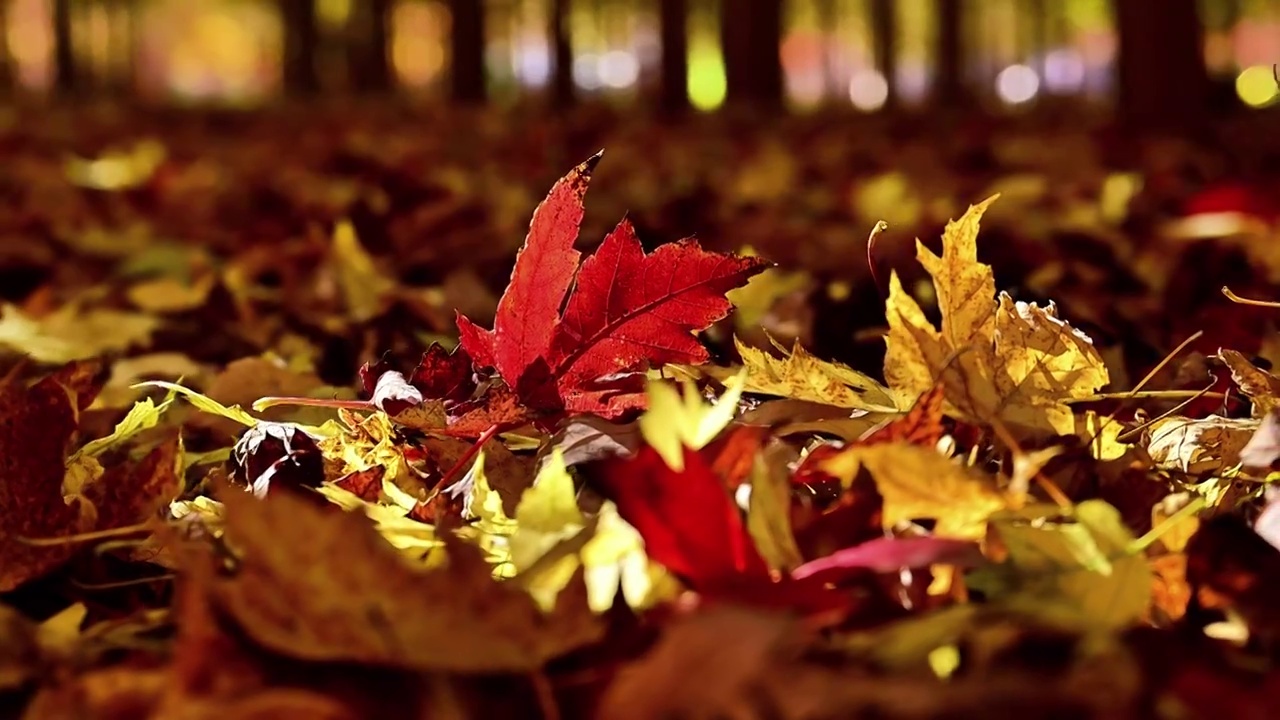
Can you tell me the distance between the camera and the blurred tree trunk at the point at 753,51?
8.89 m

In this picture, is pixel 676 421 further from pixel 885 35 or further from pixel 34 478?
pixel 885 35

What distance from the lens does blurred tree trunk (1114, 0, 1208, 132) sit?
495cm

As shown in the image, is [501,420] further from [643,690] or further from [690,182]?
[690,182]

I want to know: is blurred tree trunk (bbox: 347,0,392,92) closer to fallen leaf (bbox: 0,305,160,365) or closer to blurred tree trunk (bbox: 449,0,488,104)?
blurred tree trunk (bbox: 449,0,488,104)

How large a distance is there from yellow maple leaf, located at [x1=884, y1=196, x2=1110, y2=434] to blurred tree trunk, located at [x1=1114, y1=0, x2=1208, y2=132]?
4455mm

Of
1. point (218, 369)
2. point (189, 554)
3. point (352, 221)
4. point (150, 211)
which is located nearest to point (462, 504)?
point (189, 554)

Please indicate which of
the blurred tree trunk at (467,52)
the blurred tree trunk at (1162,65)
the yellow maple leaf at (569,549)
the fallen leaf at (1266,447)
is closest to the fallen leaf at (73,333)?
the yellow maple leaf at (569,549)

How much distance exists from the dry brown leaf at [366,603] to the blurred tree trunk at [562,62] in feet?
34.0

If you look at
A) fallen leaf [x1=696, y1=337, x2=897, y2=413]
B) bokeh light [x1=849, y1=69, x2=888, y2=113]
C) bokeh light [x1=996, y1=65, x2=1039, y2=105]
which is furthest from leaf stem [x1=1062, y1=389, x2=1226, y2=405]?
bokeh light [x1=996, y1=65, x2=1039, y2=105]

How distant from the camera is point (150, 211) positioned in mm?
3414

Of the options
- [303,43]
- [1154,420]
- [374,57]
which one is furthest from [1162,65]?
[303,43]

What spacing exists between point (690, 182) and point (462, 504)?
297cm

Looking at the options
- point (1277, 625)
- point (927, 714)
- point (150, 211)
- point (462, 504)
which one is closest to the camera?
point (927, 714)

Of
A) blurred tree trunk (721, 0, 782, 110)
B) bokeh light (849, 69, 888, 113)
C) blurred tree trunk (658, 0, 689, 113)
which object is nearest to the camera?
blurred tree trunk (721, 0, 782, 110)
